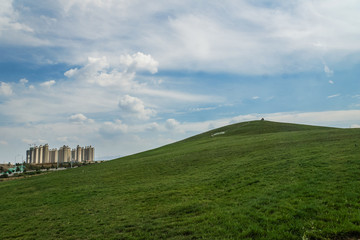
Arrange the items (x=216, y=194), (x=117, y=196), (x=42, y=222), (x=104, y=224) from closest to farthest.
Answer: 1. (x=104, y=224)
2. (x=42, y=222)
3. (x=216, y=194)
4. (x=117, y=196)

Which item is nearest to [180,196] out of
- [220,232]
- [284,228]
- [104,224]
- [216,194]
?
[216,194]

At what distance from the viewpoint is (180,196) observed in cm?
1975

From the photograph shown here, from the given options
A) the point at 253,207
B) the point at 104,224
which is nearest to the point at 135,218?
the point at 104,224

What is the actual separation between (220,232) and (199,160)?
25054 mm

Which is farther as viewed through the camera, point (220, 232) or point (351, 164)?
point (351, 164)

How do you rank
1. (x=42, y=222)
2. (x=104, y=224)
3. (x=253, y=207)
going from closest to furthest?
(x=253, y=207), (x=104, y=224), (x=42, y=222)

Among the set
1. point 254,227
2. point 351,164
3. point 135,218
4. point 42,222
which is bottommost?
point 42,222

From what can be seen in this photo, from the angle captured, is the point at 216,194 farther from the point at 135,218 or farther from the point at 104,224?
the point at 104,224

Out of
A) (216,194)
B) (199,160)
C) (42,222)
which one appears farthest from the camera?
(199,160)

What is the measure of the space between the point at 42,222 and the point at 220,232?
47.0 feet

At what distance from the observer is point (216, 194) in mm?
19109

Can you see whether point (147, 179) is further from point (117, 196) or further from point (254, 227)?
point (254, 227)

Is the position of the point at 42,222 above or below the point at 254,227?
below

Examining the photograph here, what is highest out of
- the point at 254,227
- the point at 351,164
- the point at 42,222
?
the point at 351,164
